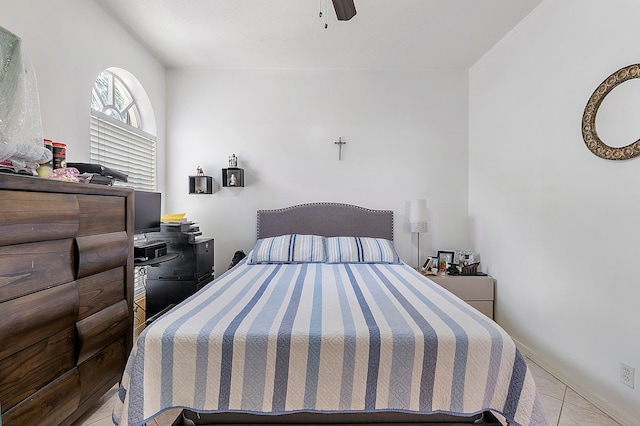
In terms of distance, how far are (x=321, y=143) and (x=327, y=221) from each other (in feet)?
2.97

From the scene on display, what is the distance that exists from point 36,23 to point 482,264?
411 cm

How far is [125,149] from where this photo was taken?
2.79 metres

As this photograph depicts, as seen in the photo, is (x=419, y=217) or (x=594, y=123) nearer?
(x=594, y=123)

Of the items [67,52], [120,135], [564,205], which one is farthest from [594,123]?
[120,135]

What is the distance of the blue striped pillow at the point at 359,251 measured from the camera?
112 inches

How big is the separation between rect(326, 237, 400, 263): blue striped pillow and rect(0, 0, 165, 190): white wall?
7.18 ft

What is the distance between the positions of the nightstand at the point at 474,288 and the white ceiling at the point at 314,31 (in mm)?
2290

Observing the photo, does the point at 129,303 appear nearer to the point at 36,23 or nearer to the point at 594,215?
the point at 36,23

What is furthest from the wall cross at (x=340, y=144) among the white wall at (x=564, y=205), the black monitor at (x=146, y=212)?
the black monitor at (x=146, y=212)

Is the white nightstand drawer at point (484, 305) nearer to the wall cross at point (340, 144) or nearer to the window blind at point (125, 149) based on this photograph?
the wall cross at point (340, 144)

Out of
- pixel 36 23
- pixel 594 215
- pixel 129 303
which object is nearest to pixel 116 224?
pixel 129 303

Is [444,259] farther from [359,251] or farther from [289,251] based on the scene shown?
[289,251]

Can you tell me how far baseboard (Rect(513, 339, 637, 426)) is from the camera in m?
1.68

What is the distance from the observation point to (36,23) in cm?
180
